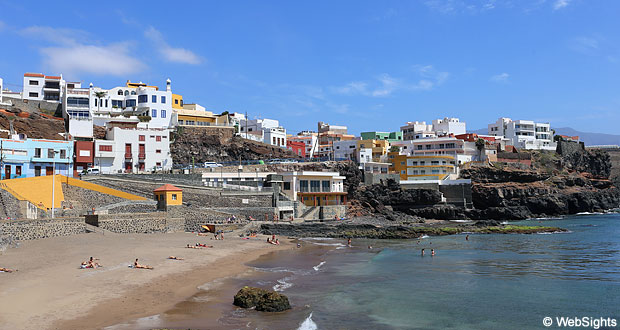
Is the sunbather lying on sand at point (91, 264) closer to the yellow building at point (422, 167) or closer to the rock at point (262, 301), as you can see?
the rock at point (262, 301)

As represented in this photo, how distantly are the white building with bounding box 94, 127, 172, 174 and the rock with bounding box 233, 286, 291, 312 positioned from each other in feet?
143

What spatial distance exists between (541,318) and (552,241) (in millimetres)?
29443

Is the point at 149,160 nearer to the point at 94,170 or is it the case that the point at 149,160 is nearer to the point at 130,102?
the point at 94,170

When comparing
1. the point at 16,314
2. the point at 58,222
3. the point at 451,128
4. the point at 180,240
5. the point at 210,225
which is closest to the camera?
the point at 16,314

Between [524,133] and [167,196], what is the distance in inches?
3512

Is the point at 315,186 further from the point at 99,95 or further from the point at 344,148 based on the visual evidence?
the point at 99,95

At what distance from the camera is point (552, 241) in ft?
148

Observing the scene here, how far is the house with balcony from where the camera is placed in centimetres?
4612

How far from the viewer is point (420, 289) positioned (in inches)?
940

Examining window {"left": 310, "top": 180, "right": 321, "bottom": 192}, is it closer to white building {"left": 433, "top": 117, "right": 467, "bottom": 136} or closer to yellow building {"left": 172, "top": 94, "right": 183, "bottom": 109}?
yellow building {"left": 172, "top": 94, "right": 183, "bottom": 109}

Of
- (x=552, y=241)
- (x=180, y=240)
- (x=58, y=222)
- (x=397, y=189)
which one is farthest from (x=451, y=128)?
(x=58, y=222)

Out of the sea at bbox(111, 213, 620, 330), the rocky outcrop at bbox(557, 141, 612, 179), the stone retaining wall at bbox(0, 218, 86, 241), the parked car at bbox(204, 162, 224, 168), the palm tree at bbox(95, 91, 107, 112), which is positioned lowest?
the sea at bbox(111, 213, 620, 330)

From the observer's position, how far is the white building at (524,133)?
104m

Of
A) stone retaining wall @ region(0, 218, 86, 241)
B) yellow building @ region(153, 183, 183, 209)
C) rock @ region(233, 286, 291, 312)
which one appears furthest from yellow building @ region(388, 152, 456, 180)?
rock @ region(233, 286, 291, 312)
